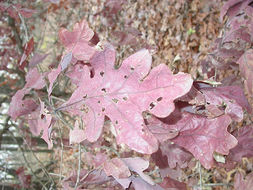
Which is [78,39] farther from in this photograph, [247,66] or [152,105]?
[247,66]

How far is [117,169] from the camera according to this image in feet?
2.21

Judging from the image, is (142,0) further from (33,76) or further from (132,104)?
(132,104)

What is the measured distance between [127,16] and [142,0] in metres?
0.31

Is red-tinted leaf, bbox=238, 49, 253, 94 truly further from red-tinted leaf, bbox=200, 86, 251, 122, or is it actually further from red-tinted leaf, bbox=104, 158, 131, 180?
red-tinted leaf, bbox=104, 158, 131, 180

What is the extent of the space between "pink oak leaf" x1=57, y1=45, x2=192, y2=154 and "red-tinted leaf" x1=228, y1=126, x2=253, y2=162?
43 cm

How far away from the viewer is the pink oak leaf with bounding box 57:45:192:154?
54 centimetres

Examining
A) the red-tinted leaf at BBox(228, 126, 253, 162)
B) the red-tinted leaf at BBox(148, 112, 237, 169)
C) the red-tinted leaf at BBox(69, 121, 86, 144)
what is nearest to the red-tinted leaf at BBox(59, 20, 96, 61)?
the red-tinted leaf at BBox(69, 121, 86, 144)

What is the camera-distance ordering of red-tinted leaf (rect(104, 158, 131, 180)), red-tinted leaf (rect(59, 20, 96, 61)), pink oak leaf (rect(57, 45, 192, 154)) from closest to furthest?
pink oak leaf (rect(57, 45, 192, 154))
red-tinted leaf (rect(104, 158, 131, 180))
red-tinted leaf (rect(59, 20, 96, 61))

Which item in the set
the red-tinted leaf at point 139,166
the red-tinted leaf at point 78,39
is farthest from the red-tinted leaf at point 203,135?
the red-tinted leaf at point 78,39

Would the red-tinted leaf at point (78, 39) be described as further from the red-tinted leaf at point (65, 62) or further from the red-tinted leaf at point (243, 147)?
the red-tinted leaf at point (243, 147)

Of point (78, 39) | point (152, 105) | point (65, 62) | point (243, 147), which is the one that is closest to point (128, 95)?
point (152, 105)

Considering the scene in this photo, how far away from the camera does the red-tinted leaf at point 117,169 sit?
667mm

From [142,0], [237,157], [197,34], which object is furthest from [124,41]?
[142,0]

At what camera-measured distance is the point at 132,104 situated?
1.89ft
